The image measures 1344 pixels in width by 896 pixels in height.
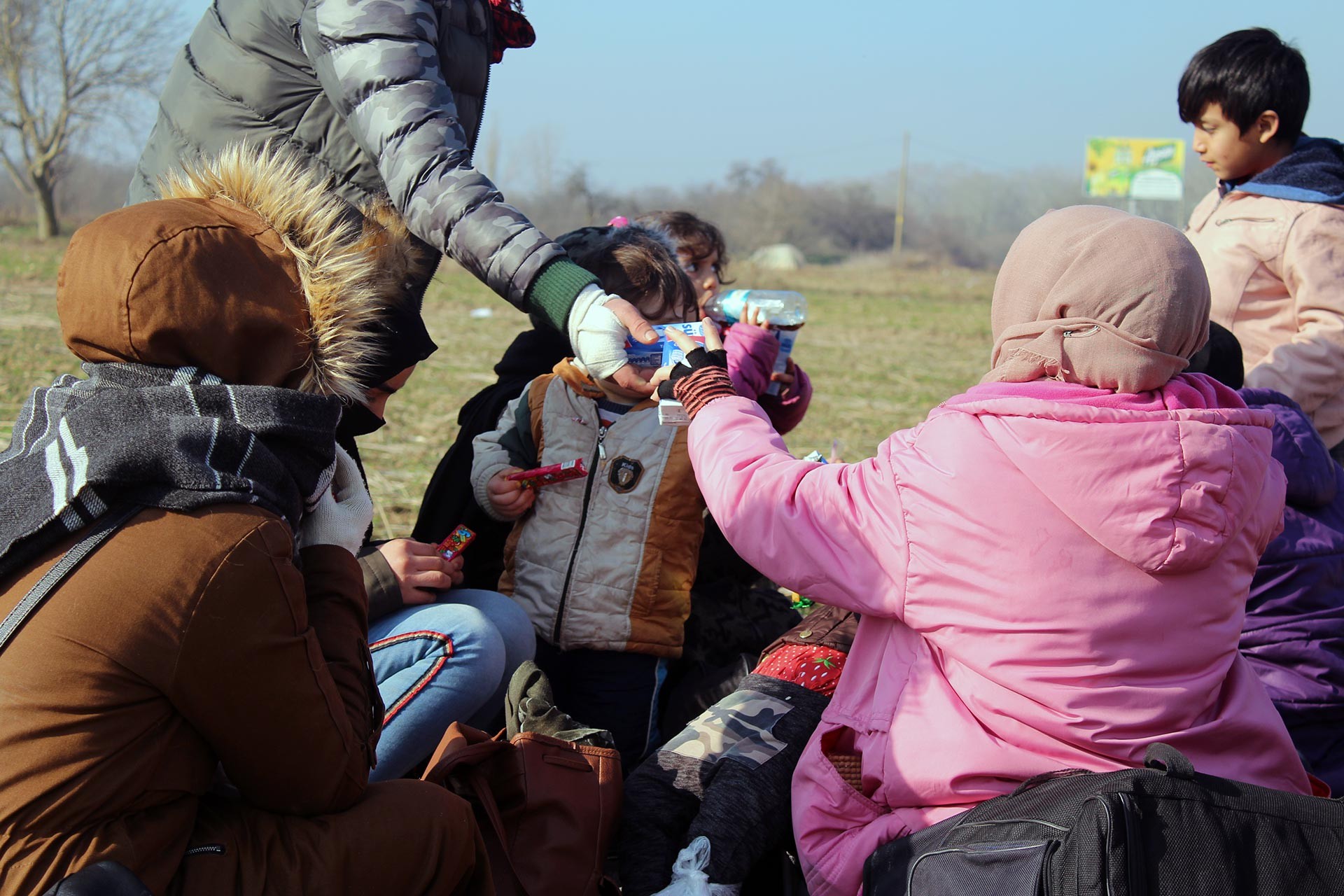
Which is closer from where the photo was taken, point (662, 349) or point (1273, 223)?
point (662, 349)

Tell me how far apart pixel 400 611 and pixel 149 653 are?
108cm

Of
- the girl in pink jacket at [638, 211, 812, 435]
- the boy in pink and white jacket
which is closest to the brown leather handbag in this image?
the girl in pink jacket at [638, 211, 812, 435]

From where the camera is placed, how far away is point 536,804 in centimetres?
211

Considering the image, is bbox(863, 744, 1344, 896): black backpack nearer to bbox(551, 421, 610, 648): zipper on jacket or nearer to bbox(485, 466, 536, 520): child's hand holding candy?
bbox(551, 421, 610, 648): zipper on jacket

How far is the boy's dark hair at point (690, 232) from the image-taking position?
12.8 feet

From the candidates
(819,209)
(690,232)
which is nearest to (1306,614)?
(690,232)

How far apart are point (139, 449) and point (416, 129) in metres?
1.20

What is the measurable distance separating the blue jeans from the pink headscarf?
1.25 meters

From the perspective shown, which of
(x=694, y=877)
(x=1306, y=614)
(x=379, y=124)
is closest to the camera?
(x=694, y=877)

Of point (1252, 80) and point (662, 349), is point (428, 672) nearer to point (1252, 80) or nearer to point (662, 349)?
point (662, 349)

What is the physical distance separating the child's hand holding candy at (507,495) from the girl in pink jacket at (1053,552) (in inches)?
38.6

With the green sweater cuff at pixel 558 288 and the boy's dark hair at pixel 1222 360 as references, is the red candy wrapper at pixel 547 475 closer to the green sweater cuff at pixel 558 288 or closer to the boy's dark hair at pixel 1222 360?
the green sweater cuff at pixel 558 288

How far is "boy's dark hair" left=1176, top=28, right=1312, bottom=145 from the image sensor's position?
12.3 feet

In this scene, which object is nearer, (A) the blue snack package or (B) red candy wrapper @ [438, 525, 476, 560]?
(A) the blue snack package
